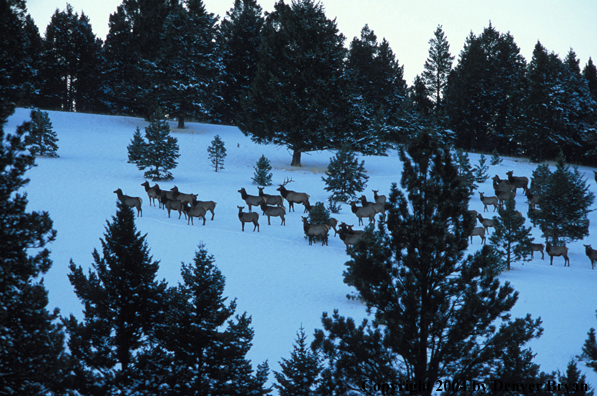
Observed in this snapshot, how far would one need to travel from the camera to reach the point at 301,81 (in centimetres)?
3938

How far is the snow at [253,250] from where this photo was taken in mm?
13789

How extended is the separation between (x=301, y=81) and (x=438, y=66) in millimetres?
32356

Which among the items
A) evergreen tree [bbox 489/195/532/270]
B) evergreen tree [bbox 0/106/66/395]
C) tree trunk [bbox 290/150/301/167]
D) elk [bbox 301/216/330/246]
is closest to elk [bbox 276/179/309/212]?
elk [bbox 301/216/330/246]

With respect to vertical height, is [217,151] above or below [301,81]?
below

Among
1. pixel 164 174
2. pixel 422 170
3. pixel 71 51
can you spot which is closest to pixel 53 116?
pixel 71 51

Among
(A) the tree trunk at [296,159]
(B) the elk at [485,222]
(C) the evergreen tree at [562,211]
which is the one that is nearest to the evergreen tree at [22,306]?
(B) the elk at [485,222]

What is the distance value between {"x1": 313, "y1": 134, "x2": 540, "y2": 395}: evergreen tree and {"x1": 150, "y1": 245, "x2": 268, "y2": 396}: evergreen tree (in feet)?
4.59

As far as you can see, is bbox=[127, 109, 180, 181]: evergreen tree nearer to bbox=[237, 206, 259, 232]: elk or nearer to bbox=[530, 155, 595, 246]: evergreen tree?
bbox=[237, 206, 259, 232]: elk

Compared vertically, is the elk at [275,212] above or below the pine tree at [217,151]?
below

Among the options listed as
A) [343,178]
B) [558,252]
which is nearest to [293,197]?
[343,178]

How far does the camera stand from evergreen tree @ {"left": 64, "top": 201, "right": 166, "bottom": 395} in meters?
7.99

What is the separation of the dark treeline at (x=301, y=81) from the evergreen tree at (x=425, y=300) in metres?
27.1

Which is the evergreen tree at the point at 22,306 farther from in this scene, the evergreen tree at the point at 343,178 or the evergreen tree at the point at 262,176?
the evergreen tree at the point at 262,176

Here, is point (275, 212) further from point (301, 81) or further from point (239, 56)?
point (239, 56)
